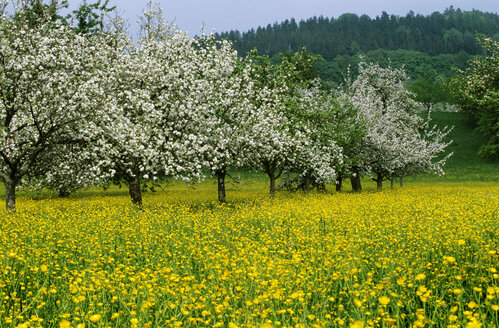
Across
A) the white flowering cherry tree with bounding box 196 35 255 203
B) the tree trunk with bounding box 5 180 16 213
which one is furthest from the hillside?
the tree trunk with bounding box 5 180 16 213

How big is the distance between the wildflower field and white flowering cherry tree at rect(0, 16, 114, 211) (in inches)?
153

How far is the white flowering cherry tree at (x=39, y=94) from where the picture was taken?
15180mm

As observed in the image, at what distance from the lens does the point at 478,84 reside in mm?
28547

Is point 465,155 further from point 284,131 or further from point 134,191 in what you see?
point 134,191

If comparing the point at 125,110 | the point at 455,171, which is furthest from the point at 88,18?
the point at 455,171

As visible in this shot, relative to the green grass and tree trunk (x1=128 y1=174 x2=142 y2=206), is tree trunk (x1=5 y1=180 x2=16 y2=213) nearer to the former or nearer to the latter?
tree trunk (x1=128 y1=174 x2=142 y2=206)

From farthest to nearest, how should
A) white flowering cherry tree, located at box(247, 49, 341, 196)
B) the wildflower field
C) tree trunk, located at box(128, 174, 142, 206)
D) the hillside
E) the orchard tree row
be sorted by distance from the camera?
the hillside
white flowering cherry tree, located at box(247, 49, 341, 196)
tree trunk, located at box(128, 174, 142, 206)
the orchard tree row
the wildflower field

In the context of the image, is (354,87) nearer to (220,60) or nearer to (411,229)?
(220,60)

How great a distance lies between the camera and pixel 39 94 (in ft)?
49.3

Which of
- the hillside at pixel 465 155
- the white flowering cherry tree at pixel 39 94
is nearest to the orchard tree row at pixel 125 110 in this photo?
the white flowering cherry tree at pixel 39 94

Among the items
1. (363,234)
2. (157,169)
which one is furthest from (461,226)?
(157,169)

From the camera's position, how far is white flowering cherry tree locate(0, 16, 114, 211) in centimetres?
1518

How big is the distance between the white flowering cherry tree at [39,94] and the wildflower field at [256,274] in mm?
3883

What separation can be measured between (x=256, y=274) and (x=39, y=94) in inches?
512
